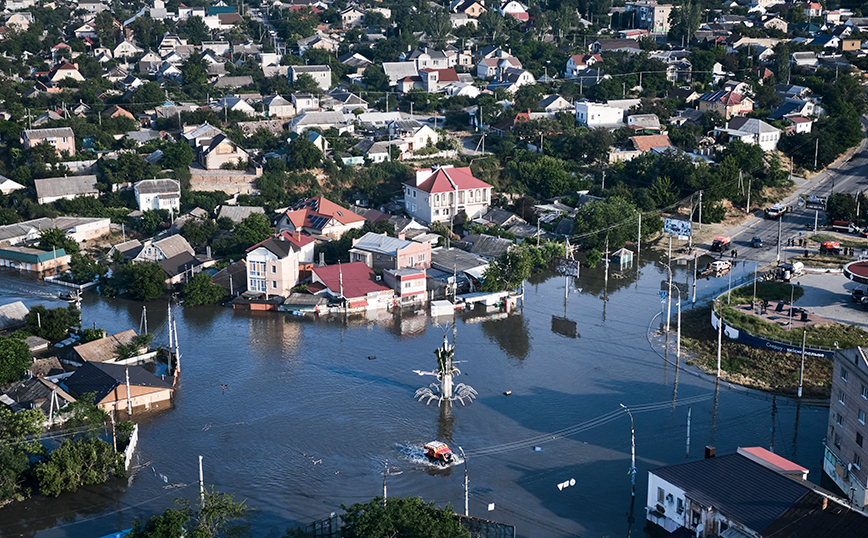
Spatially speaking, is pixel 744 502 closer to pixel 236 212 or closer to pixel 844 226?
pixel 844 226

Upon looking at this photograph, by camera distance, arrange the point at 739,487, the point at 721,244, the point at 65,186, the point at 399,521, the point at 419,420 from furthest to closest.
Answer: the point at 65,186 < the point at 721,244 < the point at 419,420 < the point at 739,487 < the point at 399,521

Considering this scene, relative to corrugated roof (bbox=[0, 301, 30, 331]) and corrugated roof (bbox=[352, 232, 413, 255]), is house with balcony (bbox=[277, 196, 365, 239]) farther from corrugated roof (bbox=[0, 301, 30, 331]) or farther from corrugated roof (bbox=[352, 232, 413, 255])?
corrugated roof (bbox=[0, 301, 30, 331])

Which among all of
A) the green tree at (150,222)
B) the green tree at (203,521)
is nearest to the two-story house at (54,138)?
the green tree at (150,222)

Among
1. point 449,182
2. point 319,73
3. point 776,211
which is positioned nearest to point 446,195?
point 449,182

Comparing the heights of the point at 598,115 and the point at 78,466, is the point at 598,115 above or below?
above

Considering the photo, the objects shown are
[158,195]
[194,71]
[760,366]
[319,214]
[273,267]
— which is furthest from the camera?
[194,71]

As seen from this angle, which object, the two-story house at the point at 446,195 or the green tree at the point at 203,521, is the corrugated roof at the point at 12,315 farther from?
the two-story house at the point at 446,195

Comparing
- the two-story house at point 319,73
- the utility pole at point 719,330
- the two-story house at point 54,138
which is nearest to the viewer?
the utility pole at point 719,330
